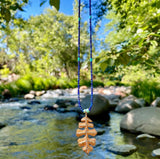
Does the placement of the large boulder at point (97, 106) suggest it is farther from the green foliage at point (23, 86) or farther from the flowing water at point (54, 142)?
the green foliage at point (23, 86)

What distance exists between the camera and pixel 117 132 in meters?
3.62

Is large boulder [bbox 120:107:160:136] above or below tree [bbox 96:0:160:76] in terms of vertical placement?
below

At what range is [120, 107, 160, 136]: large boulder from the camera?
339 centimetres

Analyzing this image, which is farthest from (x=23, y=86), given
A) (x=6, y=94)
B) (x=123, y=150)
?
(x=123, y=150)

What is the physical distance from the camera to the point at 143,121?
11.6ft

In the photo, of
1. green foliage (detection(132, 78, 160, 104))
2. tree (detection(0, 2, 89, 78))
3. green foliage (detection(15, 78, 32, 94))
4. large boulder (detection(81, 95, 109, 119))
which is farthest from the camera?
tree (detection(0, 2, 89, 78))

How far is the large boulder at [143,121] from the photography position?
11.1 feet

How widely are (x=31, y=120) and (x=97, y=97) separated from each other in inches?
77.7

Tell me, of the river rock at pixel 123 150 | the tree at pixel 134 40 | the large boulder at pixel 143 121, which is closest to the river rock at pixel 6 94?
the large boulder at pixel 143 121

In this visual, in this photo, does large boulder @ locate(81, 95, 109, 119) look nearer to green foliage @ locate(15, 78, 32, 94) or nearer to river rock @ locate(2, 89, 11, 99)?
river rock @ locate(2, 89, 11, 99)

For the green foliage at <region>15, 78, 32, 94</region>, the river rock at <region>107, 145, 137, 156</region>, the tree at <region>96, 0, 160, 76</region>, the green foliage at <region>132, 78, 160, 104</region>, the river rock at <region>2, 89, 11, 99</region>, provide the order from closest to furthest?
the tree at <region>96, 0, 160, 76</region>
the river rock at <region>107, 145, 137, 156</region>
the green foliage at <region>132, 78, 160, 104</region>
the river rock at <region>2, 89, 11, 99</region>
the green foliage at <region>15, 78, 32, 94</region>

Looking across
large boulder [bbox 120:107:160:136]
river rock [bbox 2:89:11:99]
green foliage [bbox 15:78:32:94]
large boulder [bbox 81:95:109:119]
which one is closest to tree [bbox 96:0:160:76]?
large boulder [bbox 120:107:160:136]

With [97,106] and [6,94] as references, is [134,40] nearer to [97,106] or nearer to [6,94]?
[97,106]

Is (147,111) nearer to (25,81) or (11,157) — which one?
(11,157)
